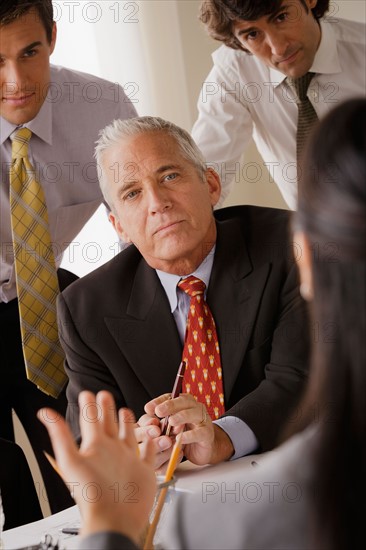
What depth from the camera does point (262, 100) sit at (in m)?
2.54

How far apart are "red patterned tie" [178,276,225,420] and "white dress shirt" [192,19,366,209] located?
71 cm

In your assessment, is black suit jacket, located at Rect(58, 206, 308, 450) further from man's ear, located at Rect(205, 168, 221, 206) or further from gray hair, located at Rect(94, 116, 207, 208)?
gray hair, located at Rect(94, 116, 207, 208)

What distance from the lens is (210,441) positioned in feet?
5.20

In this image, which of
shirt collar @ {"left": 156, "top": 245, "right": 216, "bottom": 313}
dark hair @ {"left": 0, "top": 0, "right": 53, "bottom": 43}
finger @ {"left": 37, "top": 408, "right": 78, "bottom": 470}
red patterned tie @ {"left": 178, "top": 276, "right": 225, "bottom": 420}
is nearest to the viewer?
finger @ {"left": 37, "top": 408, "right": 78, "bottom": 470}

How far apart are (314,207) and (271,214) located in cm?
124

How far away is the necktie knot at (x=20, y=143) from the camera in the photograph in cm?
222

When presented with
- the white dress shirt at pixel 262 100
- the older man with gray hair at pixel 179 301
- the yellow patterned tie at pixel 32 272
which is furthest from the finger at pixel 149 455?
the white dress shirt at pixel 262 100

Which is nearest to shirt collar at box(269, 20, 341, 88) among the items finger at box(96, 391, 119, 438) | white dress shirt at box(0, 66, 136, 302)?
white dress shirt at box(0, 66, 136, 302)

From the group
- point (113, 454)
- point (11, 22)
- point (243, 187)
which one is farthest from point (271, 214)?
point (243, 187)

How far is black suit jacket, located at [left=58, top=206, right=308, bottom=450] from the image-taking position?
184cm

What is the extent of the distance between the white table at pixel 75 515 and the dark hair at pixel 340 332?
474 millimetres

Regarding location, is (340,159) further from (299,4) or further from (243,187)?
(243,187)

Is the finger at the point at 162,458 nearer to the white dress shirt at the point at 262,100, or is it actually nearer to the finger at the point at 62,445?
the finger at the point at 62,445

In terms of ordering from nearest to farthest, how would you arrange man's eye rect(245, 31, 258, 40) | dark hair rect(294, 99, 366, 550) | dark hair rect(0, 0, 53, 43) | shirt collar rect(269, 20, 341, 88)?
1. dark hair rect(294, 99, 366, 550)
2. dark hair rect(0, 0, 53, 43)
3. man's eye rect(245, 31, 258, 40)
4. shirt collar rect(269, 20, 341, 88)
